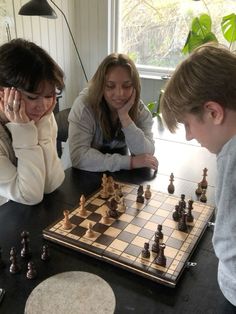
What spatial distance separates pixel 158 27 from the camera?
339 centimetres

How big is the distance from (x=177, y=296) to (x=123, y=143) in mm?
1202

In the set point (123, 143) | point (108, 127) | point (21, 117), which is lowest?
point (123, 143)

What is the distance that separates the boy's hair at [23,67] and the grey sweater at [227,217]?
2.38 feet

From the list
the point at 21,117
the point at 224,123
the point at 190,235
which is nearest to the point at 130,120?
the point at 21,117

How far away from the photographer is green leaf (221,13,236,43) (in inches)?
105

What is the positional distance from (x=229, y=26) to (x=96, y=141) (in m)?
1.69

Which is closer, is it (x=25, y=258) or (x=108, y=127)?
(x=25, y=258)

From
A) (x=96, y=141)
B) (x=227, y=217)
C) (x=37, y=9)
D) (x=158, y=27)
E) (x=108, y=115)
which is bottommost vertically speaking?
(x=96, y=141)

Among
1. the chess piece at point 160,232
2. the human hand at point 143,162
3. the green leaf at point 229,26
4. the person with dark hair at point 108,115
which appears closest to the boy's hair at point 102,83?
the person with dark hair at point 108,115

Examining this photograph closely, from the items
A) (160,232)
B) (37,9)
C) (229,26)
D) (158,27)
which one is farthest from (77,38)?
(160,232)

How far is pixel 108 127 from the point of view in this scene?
182 centimetres

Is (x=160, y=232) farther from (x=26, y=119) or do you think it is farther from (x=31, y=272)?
(x=26, y=119)

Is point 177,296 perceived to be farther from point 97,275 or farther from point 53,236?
point 53,236

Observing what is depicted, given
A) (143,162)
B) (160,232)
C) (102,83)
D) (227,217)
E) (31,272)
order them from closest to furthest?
(227,217) → (31,272) → (160,232) → (143,162) → (102,83)
